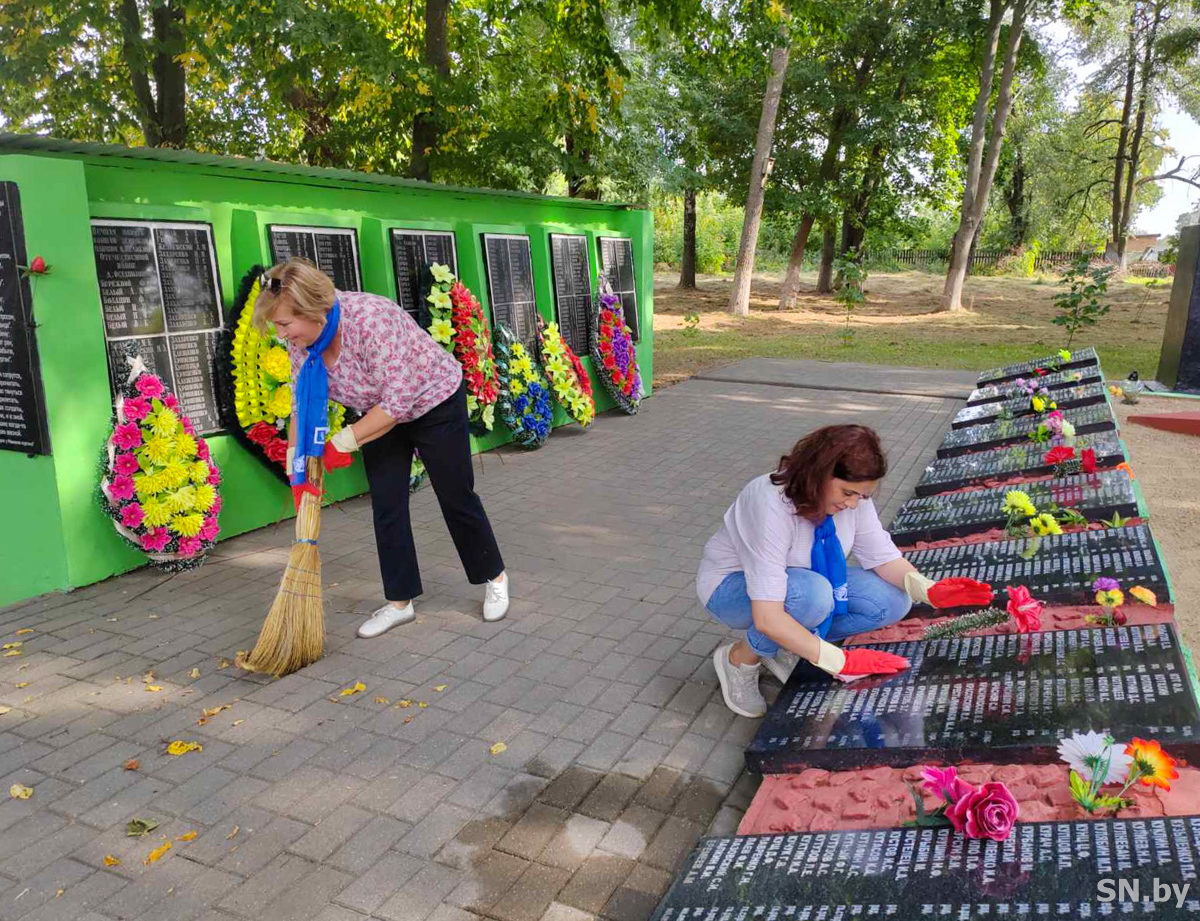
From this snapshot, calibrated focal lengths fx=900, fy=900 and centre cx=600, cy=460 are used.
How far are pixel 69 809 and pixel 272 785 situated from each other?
59cm

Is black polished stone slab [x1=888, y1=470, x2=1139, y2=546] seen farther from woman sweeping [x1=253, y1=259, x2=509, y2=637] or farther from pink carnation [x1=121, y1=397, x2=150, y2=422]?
pink carnation [x1=121, y1=397, x2=150, y2=422]

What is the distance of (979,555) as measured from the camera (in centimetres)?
413

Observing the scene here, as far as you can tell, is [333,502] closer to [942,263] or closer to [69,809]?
[69,809]

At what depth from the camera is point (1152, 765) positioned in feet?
6.89

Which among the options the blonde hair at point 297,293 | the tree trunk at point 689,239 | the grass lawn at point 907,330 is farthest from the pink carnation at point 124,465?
the tree trunk at point 689,239

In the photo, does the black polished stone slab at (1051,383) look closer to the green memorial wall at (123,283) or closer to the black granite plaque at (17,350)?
the green memorial wall at (123,283)

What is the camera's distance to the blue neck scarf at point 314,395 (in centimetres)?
346

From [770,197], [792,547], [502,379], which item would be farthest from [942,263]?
[792,547]

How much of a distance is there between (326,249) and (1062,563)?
4561 millimetres

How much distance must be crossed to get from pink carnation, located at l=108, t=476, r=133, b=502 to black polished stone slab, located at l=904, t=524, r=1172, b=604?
381 centimetres

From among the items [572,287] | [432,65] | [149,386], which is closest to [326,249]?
[149,386]

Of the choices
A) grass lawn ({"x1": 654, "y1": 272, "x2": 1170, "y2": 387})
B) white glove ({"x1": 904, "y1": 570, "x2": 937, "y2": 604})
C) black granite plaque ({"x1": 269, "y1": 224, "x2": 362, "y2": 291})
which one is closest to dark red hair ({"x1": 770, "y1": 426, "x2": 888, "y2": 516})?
white glove ({"x1": 904, "y1": 570, "x2": 937, "y2": 604})

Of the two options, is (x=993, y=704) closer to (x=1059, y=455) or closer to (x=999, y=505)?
(x=999, y=505)

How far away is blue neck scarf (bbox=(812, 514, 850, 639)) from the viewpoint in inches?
118
